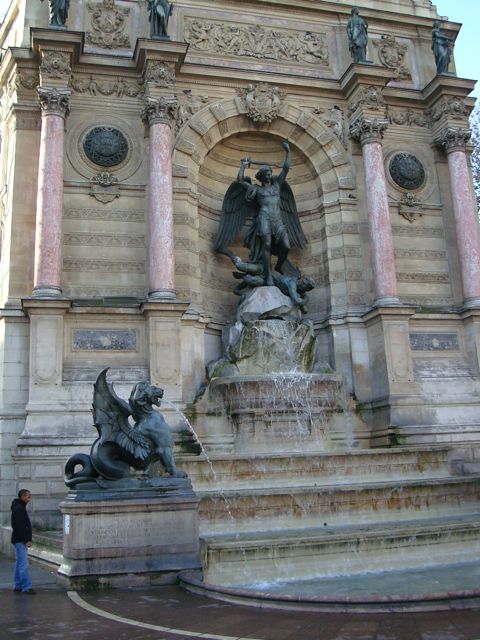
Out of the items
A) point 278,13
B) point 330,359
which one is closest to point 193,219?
point 330,359

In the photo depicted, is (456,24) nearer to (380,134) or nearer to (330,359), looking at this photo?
(380,134)

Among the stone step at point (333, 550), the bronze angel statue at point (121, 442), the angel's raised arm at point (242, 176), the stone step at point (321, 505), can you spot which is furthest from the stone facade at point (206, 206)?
the stone step at point (333, 550)

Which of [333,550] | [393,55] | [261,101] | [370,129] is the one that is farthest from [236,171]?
[333,550]

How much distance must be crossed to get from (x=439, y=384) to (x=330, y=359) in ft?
9.98

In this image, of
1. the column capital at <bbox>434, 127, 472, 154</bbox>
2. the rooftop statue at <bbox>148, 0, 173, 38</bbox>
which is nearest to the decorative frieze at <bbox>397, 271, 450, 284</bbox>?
the column capital at <bbox>434, 127, 472, 154</bbox>

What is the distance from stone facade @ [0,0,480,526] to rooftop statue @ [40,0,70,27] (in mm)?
729

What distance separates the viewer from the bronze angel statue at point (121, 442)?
955cm

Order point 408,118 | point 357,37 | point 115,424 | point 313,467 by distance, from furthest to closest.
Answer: point 408,118, point 357,37, point 313,467, point 115,424

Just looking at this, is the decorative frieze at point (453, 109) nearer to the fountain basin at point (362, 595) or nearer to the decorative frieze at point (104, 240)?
the decorative frieze at point (104, 240)

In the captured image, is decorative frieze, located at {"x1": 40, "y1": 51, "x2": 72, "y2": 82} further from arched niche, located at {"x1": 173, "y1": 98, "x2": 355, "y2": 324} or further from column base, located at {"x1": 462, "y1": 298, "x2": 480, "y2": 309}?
column base, located at {"x1": 462, "y1": 298, "x2": 480, "y2": 309}

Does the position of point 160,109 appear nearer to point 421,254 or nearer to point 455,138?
point 421,254

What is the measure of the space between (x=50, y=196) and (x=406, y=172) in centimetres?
1074

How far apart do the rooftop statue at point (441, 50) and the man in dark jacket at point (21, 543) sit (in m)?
18.2

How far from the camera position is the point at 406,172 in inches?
799
